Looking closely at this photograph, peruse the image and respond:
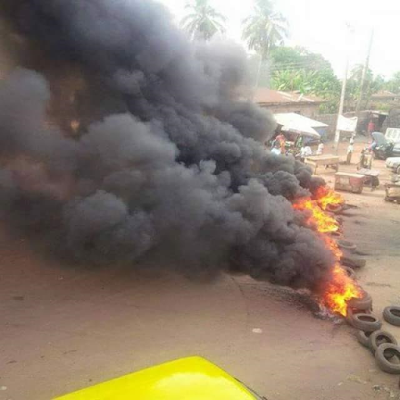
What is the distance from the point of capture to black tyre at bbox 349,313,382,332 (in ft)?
22.9

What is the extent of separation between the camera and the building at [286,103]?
28344 millimetres

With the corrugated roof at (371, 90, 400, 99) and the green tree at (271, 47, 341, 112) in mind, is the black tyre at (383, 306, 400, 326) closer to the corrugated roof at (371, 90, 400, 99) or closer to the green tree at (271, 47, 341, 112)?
the green tree at (271, 47, 341, 112)

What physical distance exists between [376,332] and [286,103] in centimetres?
2460

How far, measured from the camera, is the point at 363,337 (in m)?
6.77

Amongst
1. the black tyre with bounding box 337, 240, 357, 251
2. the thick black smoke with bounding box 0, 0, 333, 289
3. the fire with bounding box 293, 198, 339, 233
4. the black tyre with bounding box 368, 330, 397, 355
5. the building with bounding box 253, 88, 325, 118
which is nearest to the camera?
the black tyre with bounding box 368, 330, 397, 355

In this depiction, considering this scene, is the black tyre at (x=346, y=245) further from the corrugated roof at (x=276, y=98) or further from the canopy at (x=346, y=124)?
the corrugated roof at (x=276, y=98)

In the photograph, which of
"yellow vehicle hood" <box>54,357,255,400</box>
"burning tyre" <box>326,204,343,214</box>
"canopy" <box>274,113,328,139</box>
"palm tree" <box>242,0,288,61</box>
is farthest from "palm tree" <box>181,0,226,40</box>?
"yellow vehicle hood" <box>54,357,255,400</box>

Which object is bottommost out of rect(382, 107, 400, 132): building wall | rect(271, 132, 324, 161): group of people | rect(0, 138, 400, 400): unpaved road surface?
rect(0, 138, 400, 400): unpaved road surface

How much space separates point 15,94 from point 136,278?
14.2 feet

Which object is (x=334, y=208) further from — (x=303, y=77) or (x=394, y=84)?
(x=394, y=84)

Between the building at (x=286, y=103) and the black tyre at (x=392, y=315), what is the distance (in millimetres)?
20928

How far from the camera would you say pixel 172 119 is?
31.5 feet

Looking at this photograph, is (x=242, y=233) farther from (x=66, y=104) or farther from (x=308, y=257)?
(x=66, y=104)

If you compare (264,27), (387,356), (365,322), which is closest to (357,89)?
(264,27)
